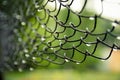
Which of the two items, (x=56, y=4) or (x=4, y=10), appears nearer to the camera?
(x=56, y=4)

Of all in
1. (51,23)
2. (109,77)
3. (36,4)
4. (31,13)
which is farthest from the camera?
(109,77)

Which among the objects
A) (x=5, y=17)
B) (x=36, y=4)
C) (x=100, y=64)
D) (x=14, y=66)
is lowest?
(x=100, y=64)

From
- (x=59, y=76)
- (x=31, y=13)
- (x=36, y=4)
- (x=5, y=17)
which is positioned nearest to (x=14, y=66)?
(x=5, y=17)

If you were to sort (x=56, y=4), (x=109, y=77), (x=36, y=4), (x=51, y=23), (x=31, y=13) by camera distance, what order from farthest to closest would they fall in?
(x=109, y=77) < (x=51, y=23) < (x=31, y=13) < (x=36, y=4) < (x=56, y=4)

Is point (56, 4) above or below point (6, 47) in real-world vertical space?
above

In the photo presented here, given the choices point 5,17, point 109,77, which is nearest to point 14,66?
point 5,17

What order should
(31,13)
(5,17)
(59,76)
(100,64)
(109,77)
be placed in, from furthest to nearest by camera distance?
(100,64)
(109,77)
(59,76)
(5,17)
(31,13)

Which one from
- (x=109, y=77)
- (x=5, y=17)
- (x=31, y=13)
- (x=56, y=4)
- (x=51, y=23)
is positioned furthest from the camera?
(x=109, y=77)

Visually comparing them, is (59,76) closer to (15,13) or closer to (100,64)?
(100,64)

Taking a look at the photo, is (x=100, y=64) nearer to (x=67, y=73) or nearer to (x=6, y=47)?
(x=67, y=73)
